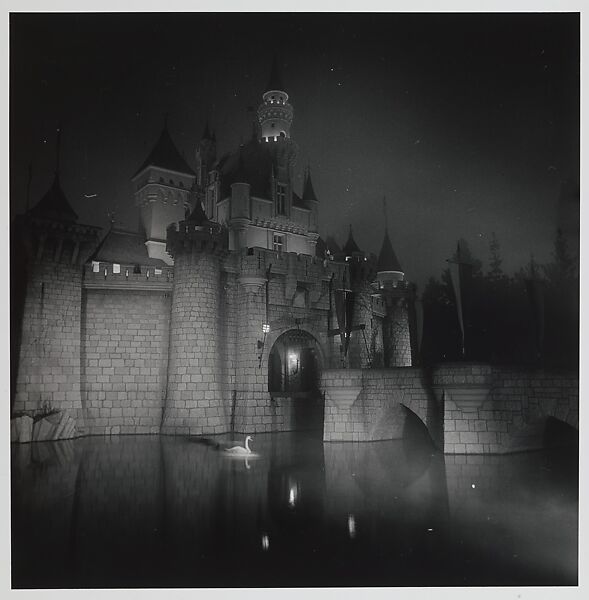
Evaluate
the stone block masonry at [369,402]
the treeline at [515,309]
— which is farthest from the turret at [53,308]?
the treeline at [515,309]

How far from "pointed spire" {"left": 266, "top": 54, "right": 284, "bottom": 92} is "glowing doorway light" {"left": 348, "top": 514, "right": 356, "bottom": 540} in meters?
6.41

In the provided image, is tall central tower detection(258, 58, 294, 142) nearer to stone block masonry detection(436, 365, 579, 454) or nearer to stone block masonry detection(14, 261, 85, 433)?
stone block masonry detection(436, 365, 579, 454)

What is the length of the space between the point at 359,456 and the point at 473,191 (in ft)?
17.7

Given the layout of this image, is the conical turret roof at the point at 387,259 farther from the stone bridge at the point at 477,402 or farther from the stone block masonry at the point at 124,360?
the stone block masonry at the point at 124,360

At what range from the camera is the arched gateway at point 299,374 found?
14297 millimetres

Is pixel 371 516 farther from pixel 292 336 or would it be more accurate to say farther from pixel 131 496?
pixel 292 336

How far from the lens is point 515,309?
1026cm

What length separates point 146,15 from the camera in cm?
663

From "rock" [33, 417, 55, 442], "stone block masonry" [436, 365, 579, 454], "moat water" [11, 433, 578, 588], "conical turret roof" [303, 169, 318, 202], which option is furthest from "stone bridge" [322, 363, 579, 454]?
"rock" [33, 417, 55, 442]

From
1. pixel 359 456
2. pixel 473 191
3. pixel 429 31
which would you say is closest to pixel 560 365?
pixel 473 191

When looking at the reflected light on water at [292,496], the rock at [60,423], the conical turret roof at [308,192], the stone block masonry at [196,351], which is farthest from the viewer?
the conical turret roof at [308,192]

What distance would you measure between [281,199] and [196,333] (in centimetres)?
639

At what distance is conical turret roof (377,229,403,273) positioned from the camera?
13503mm

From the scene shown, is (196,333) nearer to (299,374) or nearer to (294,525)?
(299,374)
